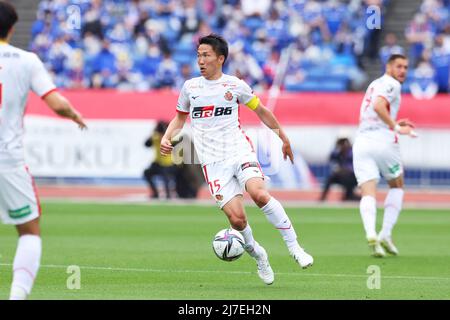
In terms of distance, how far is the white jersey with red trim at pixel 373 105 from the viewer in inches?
634

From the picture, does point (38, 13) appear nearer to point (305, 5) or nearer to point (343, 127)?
point (305, 5)

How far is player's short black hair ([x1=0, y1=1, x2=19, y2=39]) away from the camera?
30.2ft

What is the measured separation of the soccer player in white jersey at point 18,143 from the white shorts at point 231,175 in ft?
10.5

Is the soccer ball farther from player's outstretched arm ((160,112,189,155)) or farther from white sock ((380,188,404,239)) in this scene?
white sock ((380,188,404,239))

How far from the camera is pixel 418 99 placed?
28.4m

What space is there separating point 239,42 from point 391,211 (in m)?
16.8

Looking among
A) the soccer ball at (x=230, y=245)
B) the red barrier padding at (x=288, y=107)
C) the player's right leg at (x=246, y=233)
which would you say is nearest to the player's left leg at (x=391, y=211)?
the player's right leg at (x=246, y=233)

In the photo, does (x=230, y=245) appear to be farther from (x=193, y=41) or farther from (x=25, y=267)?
(x=193, y=41)

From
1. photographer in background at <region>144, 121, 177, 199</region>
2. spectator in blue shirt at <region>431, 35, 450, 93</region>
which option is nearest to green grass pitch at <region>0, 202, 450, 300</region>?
photographer in background at <region>144, 121, 177, 199</region>

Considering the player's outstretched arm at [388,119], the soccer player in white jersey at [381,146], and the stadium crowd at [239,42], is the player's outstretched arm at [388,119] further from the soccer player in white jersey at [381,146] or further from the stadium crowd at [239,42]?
the stadium crowd at [239,42]

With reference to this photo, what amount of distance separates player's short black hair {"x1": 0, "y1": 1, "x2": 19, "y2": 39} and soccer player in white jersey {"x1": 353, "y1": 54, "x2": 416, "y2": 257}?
7642 millimetres
